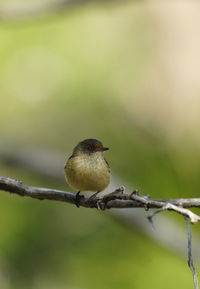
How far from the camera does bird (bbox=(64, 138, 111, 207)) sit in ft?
15.7

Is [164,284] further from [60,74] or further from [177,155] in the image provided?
[60,74]

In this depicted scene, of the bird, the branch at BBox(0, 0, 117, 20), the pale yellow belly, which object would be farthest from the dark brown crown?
the branch at BBox(0, 0, 117, 20)

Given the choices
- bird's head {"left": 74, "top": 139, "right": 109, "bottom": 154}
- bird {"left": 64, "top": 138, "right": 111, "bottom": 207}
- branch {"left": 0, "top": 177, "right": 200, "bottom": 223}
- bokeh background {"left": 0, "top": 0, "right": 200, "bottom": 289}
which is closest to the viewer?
branch {"left": 0, "top": 177, "right": 200, "bottom": 223}

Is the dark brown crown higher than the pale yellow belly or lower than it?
higher

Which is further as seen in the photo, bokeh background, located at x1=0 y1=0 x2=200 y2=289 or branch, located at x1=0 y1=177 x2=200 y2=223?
bokeh background, located at x1=0 y1=0 x2=200 y2=289

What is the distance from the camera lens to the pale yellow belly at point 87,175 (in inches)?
188

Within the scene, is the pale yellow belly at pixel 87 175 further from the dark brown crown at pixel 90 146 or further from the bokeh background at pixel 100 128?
the bokeh background at pixel 100 128

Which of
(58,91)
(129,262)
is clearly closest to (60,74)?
(58,91)

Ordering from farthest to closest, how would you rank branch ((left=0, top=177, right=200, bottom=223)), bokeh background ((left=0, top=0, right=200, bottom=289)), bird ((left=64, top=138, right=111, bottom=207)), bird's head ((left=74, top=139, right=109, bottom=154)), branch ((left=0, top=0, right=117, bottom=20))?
1. branch ((left=0, top=0, right=117, bottom=20))
2. bokeh background ((left=0, top=0, right=200, bottom=289))
3. bird's head ((left=74, top=139, right=109, bottom=154))
4. bird ((left=64, top=138, right=111, bottom=207))
5. branch ((left=0, top=177, right=200, bottom=223))

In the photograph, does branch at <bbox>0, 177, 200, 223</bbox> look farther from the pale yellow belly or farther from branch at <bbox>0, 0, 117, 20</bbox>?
branch at <bbox>0, 0, 117, 20</bbox>

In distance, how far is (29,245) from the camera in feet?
30.4

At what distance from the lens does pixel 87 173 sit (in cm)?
488

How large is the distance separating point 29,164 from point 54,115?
4.28 m

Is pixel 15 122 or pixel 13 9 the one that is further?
pixel 15 122
